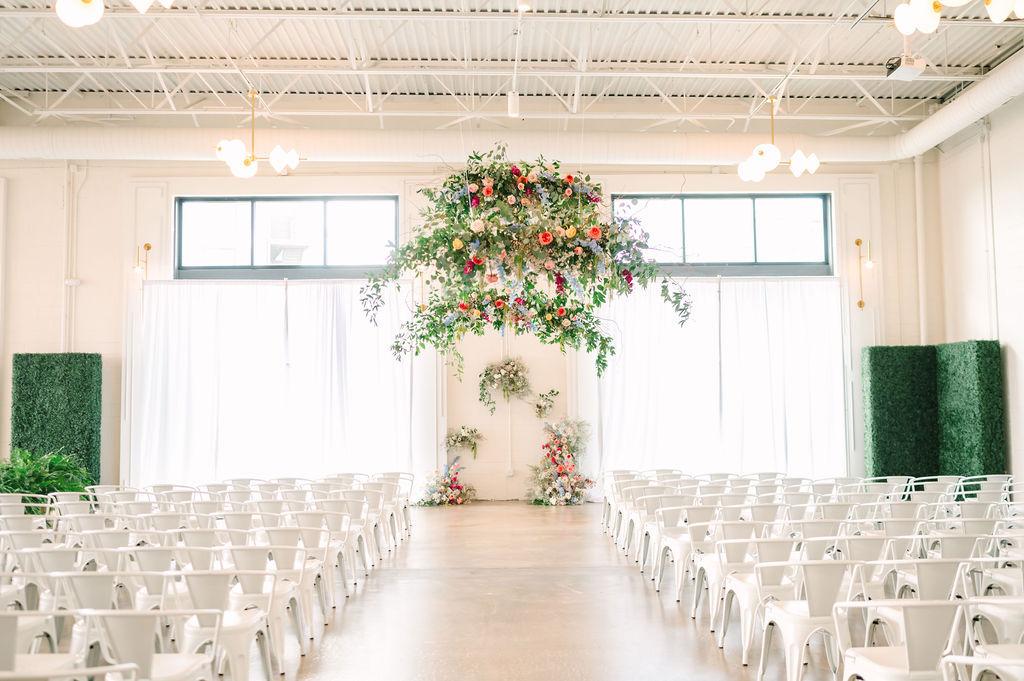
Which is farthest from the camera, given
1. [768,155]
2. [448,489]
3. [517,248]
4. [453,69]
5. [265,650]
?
[448,489]

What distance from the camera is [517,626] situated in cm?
568

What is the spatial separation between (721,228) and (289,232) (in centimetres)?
724

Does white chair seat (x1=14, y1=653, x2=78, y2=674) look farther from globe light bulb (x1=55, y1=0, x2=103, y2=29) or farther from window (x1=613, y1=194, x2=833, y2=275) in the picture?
window (x1=613, y1=194, x2=833, y2=275)

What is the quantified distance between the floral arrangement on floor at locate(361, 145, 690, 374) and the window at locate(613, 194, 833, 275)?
22.9ft

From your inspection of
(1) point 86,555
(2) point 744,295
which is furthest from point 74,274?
(2) point 744,295

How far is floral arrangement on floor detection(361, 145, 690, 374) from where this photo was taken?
6.66 m

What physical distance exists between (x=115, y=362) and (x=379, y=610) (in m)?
8.93

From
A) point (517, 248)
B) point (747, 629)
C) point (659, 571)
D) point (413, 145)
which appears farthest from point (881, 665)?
point (413, 145)

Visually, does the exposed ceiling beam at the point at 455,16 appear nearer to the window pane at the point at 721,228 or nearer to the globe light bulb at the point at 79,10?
the globe light bulb at the point at 79,10

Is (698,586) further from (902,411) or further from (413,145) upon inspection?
(413,145)

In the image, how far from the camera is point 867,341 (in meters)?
13.4

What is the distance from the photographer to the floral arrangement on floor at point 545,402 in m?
13.3

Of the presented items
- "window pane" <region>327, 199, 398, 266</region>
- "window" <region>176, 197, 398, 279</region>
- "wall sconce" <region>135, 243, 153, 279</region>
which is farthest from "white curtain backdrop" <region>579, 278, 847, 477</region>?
"wall sconce" <region>135, 243, 153, 279</region>

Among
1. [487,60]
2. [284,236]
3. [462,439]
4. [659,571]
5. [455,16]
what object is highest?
[487,60]
